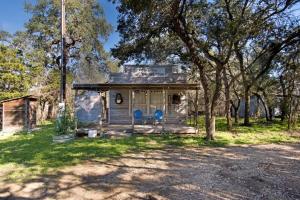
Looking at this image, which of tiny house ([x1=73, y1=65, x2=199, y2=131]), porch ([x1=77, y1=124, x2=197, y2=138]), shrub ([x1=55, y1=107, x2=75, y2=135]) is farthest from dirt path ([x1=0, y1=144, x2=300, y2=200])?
tiny house ([x1=73, y1=65, x2=199, y2=131])

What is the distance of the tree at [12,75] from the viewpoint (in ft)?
67.5

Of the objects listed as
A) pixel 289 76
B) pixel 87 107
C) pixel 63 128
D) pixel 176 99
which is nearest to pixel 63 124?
pixel 63 128

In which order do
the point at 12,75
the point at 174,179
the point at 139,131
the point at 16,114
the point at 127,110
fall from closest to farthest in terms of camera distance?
the point at 174,179 → the point at 139,131 → the point at 127,110 → the point at 16,114 → the point at 12,75

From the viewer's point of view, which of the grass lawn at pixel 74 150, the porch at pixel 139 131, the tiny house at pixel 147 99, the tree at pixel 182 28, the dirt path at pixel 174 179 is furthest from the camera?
the tiny house at pixel 147 99

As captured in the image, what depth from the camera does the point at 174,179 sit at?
628 cm

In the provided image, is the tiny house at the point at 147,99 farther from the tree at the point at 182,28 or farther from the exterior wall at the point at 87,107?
the tree at the point at 182,28

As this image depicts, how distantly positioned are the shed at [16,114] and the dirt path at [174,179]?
39.5ft

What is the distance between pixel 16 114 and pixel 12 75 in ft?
12.6

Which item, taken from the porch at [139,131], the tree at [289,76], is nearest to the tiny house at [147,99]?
the porch at [139,131]

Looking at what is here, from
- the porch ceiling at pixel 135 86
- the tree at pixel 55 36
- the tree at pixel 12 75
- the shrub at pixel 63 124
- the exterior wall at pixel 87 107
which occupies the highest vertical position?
the tree at pixel 55 36

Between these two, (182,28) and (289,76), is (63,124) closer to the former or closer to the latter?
(182,28)

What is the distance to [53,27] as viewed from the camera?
26172 mm

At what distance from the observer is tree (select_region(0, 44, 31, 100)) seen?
20562 millimetres

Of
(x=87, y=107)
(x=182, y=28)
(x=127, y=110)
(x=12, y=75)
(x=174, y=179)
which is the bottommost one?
(x=174, y=179)
